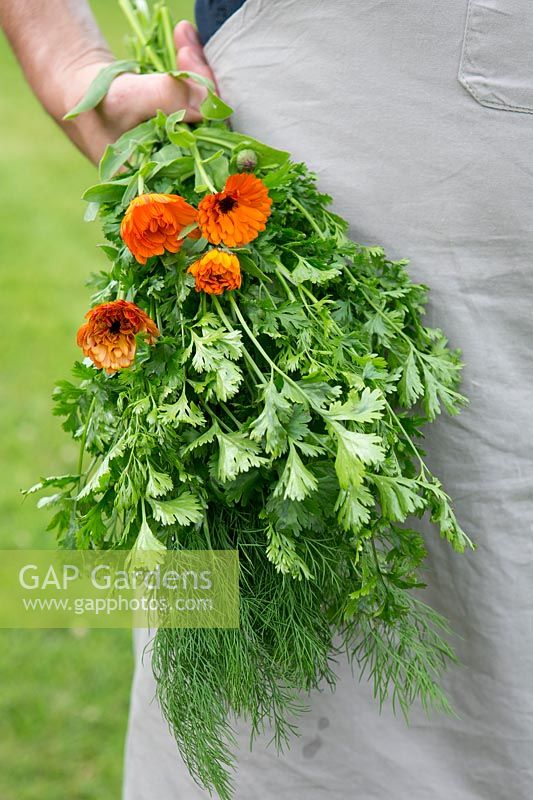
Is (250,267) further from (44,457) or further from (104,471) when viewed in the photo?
(44,457)

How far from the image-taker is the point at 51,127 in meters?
6.66

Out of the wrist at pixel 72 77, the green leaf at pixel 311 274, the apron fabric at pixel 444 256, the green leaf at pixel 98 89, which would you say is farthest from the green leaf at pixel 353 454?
the wrist at pixel 72 77

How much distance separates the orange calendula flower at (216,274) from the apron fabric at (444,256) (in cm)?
28

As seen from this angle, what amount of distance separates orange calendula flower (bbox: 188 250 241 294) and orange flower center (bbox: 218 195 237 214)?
6 cm

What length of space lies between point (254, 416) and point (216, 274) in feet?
0.60

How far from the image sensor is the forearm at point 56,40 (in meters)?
1.50

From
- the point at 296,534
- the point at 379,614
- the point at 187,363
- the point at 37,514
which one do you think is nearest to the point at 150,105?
the point at 187,363

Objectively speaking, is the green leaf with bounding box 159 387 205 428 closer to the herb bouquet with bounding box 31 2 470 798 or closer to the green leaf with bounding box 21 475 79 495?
the herb bouquet with bounding box 31 2 470 798

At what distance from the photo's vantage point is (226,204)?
1107mm

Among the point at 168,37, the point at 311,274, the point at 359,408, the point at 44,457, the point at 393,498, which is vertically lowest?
the point at 44,457

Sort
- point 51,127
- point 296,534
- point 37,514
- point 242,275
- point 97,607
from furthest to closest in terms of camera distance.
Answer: point 51,127 → point 37,514 → point 97,607 → point 242,275 → point 296,534

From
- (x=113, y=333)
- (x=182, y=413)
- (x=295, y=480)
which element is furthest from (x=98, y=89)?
(x=295, y=480)

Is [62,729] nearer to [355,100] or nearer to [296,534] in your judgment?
[296,534]

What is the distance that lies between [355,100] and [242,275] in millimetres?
315
